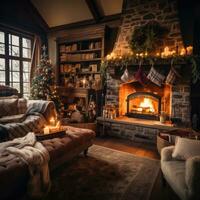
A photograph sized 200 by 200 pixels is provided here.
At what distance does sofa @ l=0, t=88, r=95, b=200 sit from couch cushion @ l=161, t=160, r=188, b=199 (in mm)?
1296

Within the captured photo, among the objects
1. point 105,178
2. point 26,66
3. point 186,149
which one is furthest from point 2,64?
point 186,149

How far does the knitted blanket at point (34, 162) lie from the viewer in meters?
1.92

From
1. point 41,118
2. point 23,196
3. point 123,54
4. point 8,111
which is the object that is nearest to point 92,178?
point 23,196

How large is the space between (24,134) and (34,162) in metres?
1.33

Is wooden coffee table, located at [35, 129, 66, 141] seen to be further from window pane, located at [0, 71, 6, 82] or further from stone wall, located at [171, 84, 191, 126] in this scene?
window pane, located at [0, 71, 6, 82]

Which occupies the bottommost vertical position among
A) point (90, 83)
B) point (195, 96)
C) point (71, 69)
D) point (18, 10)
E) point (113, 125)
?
point (113, 125)

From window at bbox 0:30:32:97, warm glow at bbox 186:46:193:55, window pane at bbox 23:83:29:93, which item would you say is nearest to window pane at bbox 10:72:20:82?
window at bbox 0:30:32:97

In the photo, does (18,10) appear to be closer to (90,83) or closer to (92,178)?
(90,83)

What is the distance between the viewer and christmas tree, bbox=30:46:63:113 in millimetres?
5266

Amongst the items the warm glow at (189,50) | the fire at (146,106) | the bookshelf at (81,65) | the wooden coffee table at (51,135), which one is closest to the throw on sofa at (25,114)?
the wooden coffee table at (51,135)

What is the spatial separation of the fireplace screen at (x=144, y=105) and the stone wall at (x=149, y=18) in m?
1.11

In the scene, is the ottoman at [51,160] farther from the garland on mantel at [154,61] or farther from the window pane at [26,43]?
the window pane at [26,43]

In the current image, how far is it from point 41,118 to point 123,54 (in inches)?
94.7

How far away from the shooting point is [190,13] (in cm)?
398
